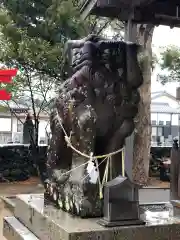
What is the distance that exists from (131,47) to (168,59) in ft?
24.0

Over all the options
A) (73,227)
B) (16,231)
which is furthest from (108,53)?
(16,231)

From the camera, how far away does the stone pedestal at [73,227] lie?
8.61 ft

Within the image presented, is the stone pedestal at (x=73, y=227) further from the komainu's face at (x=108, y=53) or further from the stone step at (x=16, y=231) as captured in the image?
the komainu's face at (x=108, y=53)

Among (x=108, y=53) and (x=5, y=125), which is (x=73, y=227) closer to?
(x=108, y=53)

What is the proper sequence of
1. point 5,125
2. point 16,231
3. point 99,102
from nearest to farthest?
point 99,102 → point 16,231 → point 5,125

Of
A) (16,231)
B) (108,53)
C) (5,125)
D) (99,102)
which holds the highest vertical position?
(5,125)

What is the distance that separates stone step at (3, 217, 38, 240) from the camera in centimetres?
330

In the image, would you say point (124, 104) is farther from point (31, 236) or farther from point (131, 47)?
point (31, 236)

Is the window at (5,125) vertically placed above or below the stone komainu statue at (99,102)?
above

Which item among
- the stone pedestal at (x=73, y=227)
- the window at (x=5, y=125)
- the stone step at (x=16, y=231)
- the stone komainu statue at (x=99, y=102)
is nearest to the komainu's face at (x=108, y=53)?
the stone komainu statue at (x=99, y=102)

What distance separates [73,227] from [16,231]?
1.01 m

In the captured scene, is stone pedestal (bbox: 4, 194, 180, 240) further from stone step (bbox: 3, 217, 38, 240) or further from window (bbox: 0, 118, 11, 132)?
window (bbox: 0, 118, 11, 132)

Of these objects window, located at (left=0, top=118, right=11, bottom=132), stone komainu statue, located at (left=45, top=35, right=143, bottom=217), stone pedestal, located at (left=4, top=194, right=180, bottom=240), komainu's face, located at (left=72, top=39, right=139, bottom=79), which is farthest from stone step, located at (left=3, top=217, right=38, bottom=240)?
window, located at (left=0, top=118, right=11, bottom=132)

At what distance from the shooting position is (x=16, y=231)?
350 cm
